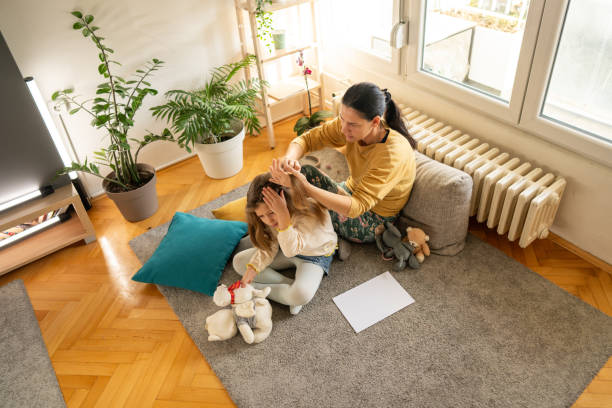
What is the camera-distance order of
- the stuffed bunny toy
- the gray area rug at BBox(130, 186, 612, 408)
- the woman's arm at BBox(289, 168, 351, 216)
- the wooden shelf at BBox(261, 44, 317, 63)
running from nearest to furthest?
the gray area rug at BBox(130, 186, 612, 408) → the woman's arm at BBox(289, 168, 351, 216) → the stuffed bunny toy → the wooden shelf at BBox(261, 44, 317, 63)

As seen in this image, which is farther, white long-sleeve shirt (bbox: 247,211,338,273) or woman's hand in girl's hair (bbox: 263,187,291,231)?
white long-sleeve shirt (bbox: 247,211,338,273)

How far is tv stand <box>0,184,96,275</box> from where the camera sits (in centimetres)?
247

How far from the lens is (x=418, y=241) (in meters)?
2.29

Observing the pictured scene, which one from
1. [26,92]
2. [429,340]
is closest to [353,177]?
[429,340]

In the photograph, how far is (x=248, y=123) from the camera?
2992 mm

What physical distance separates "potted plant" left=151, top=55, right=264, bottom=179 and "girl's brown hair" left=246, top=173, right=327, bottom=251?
92cm

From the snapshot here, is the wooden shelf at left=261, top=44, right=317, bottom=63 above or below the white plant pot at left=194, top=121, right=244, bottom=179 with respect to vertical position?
above

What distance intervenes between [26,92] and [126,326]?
1364 millimetres

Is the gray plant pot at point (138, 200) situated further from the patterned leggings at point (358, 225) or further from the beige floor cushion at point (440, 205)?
the beige floor cushion at point (440, 205)

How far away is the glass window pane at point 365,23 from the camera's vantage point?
284 centimetres

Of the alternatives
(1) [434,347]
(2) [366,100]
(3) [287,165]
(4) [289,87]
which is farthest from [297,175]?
(4) [289,87]

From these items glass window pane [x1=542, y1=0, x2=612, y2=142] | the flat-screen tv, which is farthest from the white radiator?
the flat-screen tv

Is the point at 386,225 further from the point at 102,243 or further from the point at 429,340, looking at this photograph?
the point at 102,243

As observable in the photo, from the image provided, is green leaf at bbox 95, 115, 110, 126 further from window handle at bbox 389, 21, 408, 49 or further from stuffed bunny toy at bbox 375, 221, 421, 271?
window handle at bbox 389, 21, 408, 49
